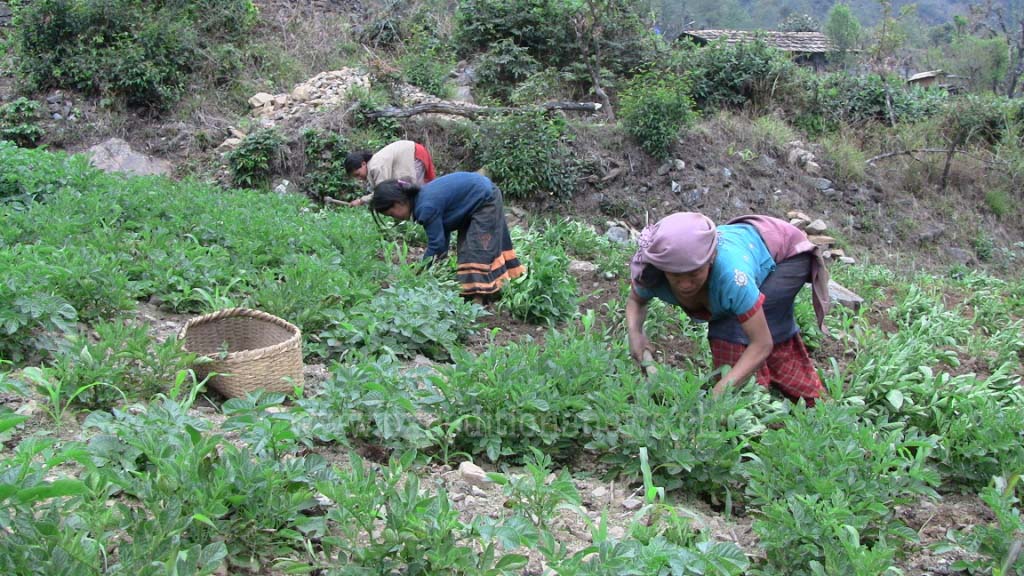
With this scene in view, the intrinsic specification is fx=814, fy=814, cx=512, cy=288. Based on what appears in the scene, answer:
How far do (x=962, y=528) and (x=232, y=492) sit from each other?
2669 mm

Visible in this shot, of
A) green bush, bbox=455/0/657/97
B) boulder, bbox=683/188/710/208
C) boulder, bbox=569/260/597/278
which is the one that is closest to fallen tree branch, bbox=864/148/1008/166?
boulder, bbox=683/188/710/208

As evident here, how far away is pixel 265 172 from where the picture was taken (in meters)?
10.2

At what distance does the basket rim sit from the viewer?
343 centimetres

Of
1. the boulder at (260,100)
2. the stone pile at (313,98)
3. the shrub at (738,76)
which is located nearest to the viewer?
the stone pile at (313,98)

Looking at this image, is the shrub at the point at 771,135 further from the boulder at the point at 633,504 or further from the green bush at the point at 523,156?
the boulder at the point at 633,504

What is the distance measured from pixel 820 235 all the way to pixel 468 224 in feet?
23.1

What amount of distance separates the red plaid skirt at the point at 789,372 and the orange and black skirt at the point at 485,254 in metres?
2.08

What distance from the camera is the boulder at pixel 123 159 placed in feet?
34.6

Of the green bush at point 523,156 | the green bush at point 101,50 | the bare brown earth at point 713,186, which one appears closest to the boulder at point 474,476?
the bare brown earth at point 713,186

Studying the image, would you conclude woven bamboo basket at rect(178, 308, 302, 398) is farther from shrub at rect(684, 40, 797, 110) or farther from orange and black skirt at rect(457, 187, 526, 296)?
shrub at rect(684, 40, 797, 110)

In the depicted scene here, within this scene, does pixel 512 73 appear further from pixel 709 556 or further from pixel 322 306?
pixel 709 556

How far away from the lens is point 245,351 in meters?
3.52

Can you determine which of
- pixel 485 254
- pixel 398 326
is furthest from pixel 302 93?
pixel 398 326

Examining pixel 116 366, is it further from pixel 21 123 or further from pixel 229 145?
pixel 21 123
